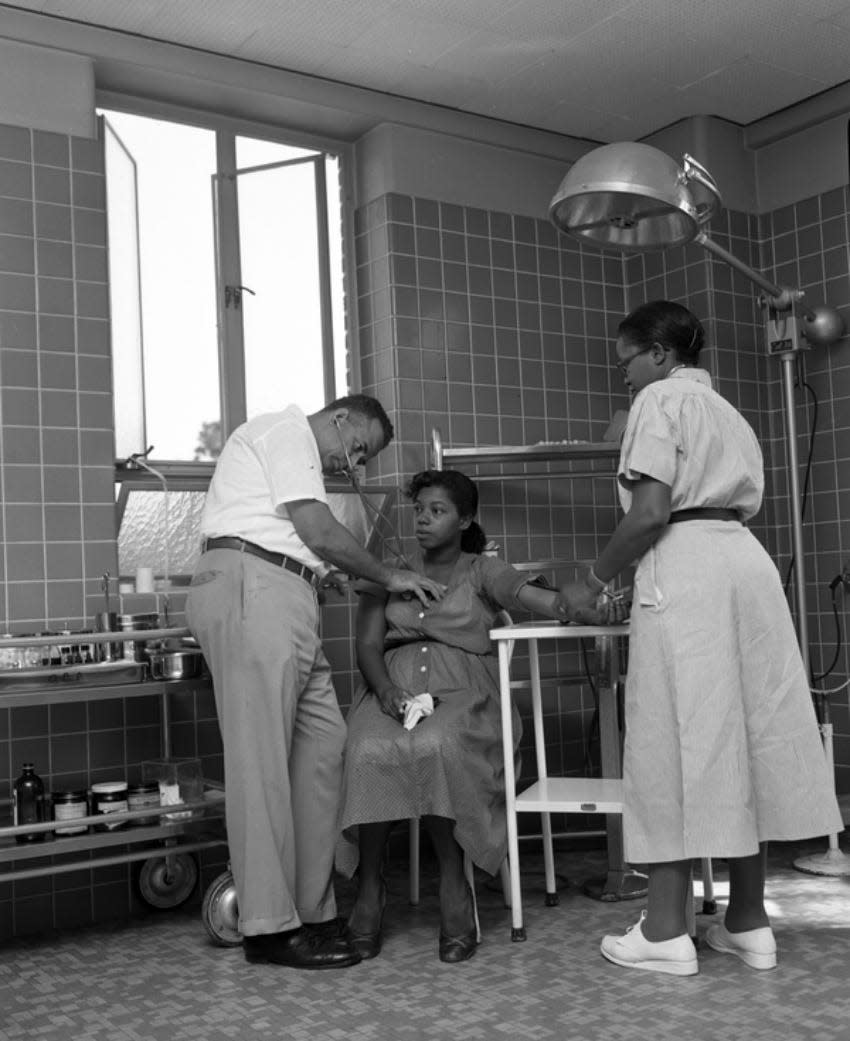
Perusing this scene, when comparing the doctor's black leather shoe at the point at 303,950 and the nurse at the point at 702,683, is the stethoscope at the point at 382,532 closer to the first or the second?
the nurse at the point at 702,683

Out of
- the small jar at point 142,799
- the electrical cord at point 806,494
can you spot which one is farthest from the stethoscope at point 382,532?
the electrical cord at point 806,494

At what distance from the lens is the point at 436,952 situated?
3023mm

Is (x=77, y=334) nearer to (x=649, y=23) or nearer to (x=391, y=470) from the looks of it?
(x=391, y=470)

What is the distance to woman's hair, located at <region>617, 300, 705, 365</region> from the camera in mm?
2850

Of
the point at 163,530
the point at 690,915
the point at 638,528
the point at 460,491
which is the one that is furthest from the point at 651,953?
the point at 163,530

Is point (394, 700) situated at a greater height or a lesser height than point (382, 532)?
lesser

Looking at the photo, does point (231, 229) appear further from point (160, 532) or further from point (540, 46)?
point (540, 46)

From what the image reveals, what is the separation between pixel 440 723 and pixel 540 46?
7.13 ft

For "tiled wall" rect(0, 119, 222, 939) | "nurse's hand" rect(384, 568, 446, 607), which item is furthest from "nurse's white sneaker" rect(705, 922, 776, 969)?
"tiled wall" rect(0, 119, 222, 939)

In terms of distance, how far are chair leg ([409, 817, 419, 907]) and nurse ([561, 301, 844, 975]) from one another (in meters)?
0.85

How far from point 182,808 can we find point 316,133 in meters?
2.41

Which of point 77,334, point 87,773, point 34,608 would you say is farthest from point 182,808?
point 77,334

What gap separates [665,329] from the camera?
2850mm

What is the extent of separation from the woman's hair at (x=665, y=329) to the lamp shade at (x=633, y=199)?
0.34 metres
